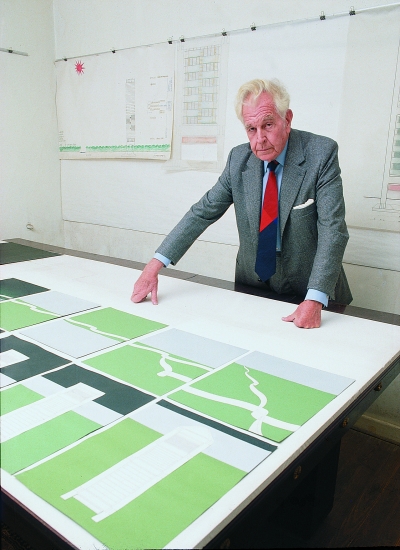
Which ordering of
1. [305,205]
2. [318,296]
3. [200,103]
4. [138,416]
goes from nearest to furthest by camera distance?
[138,416] → [318,296] → [305,205] → [200,103]

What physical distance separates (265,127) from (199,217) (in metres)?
0.42

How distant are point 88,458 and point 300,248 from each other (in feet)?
3.49

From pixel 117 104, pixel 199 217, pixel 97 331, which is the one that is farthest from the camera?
pixel 117 104

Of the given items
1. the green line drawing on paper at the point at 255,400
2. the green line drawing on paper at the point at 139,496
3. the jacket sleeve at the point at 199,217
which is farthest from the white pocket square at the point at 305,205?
the green line drawing on paper at the point at 139,496

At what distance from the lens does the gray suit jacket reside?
1416 millimetres

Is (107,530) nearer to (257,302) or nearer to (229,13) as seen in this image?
(257,302)

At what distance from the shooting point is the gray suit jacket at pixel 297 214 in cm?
142

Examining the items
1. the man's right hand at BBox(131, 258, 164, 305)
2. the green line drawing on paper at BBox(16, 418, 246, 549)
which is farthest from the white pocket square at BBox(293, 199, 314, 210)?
the green line drawing on paper at BBox(16, 418, 246, 549)

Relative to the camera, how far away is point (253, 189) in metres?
1.58

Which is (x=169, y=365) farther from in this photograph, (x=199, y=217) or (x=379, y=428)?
(x=379, y=428)

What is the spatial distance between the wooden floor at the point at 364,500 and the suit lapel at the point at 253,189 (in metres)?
0.96

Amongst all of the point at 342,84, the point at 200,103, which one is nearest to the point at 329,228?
the point at 342,84

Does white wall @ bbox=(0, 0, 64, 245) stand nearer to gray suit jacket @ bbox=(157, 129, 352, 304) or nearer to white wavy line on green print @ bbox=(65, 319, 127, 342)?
gray suit jacket @ bbox=(157, 129, 352, 304)

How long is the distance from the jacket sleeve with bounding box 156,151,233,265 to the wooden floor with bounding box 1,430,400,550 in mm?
977
